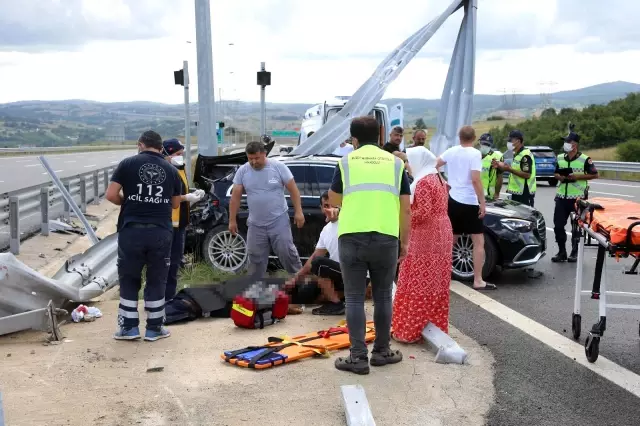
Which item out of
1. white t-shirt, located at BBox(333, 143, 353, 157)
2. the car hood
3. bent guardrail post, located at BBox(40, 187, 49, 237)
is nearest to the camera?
the car hood

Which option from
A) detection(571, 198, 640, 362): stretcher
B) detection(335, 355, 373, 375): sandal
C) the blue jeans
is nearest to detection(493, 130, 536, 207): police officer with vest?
detection(571, 198, 640, 362): stretcher

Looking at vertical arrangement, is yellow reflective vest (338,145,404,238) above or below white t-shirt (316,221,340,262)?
above

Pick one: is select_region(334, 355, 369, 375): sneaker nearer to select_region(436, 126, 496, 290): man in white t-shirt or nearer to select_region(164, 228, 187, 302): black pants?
select_region(164, 228, 187, 302): black pants

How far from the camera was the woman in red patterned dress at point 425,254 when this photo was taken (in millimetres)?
7070

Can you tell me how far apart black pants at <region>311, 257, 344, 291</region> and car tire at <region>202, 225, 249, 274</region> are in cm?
275

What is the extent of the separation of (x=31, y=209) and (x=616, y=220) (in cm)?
1025

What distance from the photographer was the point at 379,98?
1392 centimetres

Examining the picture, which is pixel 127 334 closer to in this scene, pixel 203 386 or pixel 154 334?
pixel 154 334

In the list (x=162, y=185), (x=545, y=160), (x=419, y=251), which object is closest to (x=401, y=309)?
(x=419, y=251)

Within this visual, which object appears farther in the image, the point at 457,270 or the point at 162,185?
the point at 457,270

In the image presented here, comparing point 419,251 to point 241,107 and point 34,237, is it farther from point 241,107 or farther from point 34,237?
point 241,107

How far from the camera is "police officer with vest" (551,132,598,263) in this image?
467 inches

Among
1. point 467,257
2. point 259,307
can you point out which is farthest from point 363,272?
point 467,257

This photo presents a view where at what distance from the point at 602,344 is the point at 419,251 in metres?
1.92
